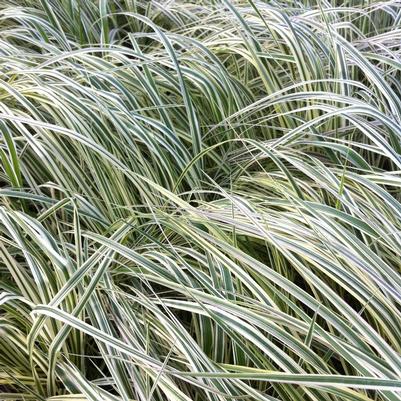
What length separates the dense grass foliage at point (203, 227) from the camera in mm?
822

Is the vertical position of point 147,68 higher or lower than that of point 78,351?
higher

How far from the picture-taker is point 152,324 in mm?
932

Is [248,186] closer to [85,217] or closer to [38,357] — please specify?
[85,217]

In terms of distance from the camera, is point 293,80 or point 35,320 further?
point 293,80

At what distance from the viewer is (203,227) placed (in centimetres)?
106

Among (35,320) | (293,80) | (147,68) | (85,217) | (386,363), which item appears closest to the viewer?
(386,363)

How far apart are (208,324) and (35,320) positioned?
27 cm

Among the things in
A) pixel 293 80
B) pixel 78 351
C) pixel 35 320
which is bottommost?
pixel 78 351

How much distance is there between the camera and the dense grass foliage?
2.70 ft

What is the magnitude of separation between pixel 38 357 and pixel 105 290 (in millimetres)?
149

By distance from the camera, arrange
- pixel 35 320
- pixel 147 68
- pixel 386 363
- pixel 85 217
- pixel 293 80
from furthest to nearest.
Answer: pixel 293 80 < pixel 147 68 < pixel 85 217 < pixel 35 320 < pixel 386 363

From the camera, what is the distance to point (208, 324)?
92 centimetres

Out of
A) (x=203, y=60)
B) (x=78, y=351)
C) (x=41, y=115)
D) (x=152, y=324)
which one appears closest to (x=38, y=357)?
(x=78, y=351)

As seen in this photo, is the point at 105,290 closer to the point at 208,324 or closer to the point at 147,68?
the point at 208,324
